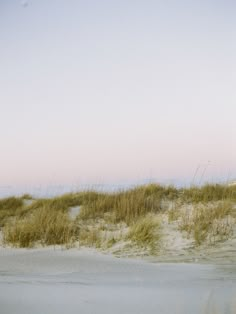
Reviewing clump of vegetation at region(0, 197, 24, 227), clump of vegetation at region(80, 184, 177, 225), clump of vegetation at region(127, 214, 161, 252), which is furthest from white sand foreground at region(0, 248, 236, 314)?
clump of vegetation at region(0, 197, 24, 227)

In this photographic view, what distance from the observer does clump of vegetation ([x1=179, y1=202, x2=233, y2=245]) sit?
5.08 metres

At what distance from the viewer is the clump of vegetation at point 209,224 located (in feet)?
16.7

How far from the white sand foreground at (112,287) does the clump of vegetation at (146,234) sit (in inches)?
53.9

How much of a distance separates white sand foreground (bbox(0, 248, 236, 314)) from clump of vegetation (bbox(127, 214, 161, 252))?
1370 mm

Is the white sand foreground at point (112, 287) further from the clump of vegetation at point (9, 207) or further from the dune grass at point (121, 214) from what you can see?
the clump of vegetation at point (9, 207)

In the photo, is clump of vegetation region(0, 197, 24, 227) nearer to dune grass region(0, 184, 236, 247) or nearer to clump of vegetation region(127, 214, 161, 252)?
dune grass region(0, 184, 236, 247)

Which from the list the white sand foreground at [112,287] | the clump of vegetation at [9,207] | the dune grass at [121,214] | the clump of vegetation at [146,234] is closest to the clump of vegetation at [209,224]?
the dune grass at [121,214]

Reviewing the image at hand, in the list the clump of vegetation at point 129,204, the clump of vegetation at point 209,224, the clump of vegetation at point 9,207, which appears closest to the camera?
the clump of vegetation at point 209,224

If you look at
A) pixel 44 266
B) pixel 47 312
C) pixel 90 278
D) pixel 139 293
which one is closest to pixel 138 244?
pixel 44 266

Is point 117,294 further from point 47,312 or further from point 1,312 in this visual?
point 1,312

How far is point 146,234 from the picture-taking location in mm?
5141

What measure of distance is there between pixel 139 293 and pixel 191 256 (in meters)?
2.01

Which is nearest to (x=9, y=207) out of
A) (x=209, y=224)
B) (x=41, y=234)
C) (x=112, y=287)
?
(x=41, y=234)

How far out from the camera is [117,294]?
7.55 feet
